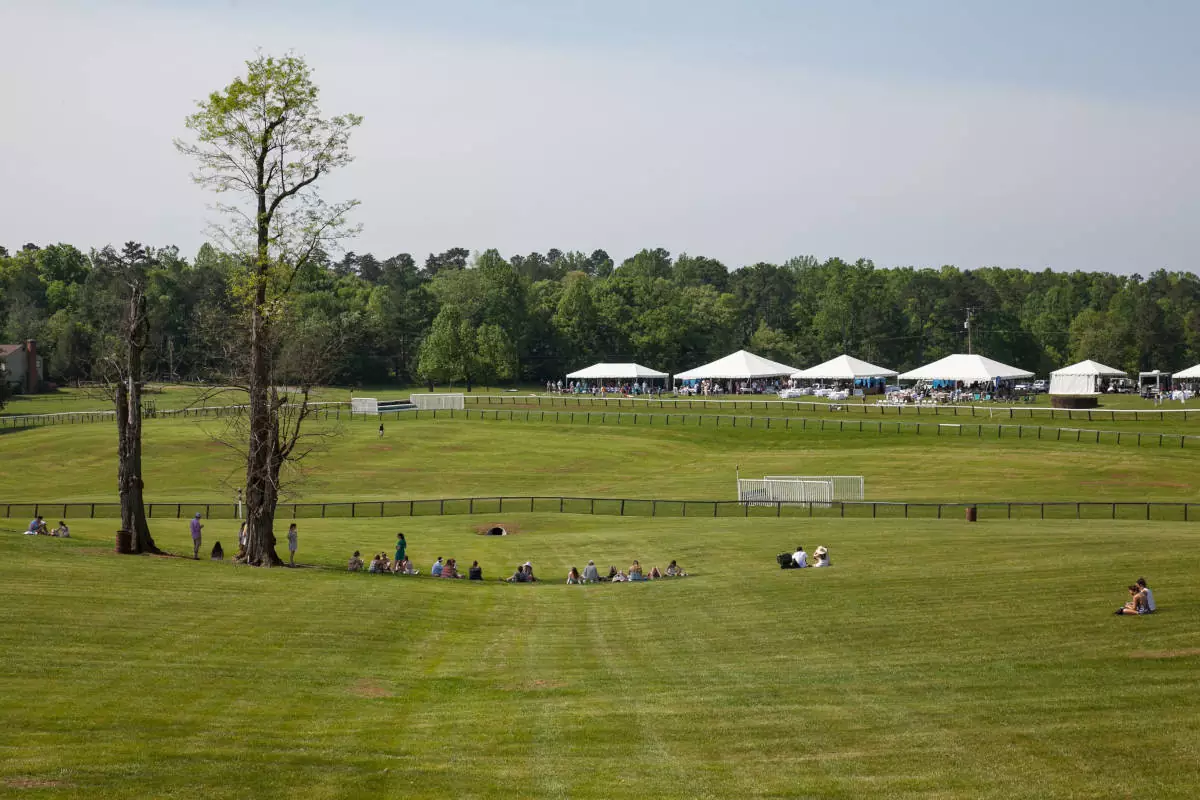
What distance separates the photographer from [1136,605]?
81.1 ft

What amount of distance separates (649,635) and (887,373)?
297ft

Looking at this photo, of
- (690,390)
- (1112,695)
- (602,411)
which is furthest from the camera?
(690,390)

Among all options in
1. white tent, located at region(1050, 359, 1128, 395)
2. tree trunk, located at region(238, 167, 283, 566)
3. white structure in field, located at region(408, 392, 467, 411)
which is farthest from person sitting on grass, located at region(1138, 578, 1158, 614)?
white tent, located at region(1050, 359, 1128, 395)

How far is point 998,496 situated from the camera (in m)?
57.0

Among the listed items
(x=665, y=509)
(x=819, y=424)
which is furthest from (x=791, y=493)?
(x=819, y=424)

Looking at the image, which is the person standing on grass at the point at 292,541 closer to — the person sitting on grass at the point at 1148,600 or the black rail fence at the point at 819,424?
the person sitting on grass at the point at 1148,600

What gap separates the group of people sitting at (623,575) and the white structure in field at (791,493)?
17.6m

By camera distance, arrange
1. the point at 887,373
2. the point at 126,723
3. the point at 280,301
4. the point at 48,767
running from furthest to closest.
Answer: the point at 887,373
the point at 280,301
the point at 126,723
the point at 48,767

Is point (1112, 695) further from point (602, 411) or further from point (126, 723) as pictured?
point (602, 411)

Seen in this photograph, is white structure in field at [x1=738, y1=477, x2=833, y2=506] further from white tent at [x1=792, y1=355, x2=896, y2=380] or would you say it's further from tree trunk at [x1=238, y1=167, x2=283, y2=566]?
white tent at [x1=792, y1=355, x2=896, y2=380]

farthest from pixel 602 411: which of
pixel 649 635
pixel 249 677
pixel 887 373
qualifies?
pixel 249 677

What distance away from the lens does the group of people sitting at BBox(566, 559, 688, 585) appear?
116 ft

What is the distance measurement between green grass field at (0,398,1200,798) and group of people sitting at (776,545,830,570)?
54 centimetres

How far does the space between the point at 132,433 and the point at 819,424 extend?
188 ft
